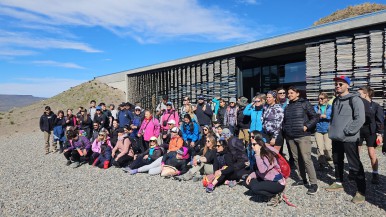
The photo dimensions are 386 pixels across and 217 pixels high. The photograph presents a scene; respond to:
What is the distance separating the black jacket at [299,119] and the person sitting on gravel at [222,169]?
1.41 metres

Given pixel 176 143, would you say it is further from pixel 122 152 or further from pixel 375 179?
pixel 375 179

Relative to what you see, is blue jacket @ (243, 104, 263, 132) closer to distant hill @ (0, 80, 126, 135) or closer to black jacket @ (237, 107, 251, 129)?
black jacket @ (237, 107, 251, 129)

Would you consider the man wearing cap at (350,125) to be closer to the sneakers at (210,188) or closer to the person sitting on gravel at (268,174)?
the person sitting on gravel at (268,174)

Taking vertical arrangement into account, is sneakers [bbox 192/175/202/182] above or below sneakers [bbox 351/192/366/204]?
below

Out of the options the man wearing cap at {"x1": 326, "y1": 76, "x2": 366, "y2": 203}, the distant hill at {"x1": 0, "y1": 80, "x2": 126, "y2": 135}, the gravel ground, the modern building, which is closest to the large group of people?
the man wearing cap at {"x1": 326, "y1": 76, "x2": 366, "y2": 203}

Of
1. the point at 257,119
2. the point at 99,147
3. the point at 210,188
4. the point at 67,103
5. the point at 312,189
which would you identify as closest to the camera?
the point at 312,189

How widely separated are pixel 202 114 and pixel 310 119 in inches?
166

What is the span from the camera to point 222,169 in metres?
5.71

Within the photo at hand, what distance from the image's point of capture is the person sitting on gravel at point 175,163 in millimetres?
6816

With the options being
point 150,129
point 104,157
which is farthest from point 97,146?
point 150,129

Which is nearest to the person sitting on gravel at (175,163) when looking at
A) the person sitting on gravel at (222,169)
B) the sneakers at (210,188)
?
the person sitting on gravel at (222,169)

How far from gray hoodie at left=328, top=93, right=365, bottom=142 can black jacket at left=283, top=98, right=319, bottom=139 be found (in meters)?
0.36

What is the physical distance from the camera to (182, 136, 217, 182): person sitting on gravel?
6234 mm

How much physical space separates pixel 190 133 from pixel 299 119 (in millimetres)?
3604
